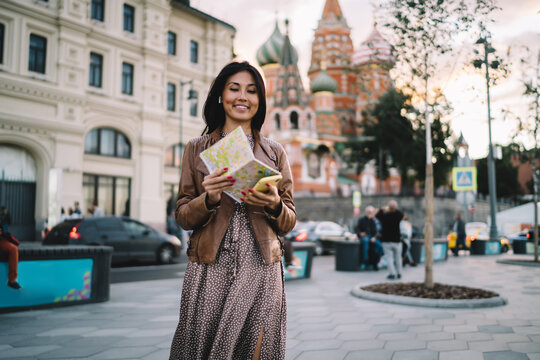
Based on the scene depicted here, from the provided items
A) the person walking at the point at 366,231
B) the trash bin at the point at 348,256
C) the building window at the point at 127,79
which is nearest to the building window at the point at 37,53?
the building window at the point at 127,79

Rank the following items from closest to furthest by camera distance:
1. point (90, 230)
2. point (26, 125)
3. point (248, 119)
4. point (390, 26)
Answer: point (248, 119), point (390, 26), point (90, 230), point (26, 125)

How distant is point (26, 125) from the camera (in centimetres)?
2327

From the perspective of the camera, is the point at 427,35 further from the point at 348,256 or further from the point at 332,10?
the point at 332,10

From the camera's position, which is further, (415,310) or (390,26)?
(390,26)

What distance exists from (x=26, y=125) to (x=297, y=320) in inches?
816

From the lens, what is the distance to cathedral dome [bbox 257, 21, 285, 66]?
211ft

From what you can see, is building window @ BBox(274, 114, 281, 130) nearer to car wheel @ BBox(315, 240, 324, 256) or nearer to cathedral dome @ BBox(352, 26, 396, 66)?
car wheel @ BBox(315, 240, 324, 256)

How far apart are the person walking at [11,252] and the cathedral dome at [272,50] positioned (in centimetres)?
5932

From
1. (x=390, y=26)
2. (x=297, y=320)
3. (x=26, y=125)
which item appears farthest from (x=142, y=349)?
(x=26, y=125)

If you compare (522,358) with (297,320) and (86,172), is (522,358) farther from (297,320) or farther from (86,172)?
(86,172)

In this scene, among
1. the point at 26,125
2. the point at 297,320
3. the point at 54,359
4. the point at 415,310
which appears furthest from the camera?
the point at 26,125

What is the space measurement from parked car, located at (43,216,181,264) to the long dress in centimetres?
1259

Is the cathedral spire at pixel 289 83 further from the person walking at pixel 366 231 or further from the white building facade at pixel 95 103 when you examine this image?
the person walking at pixel 366 231

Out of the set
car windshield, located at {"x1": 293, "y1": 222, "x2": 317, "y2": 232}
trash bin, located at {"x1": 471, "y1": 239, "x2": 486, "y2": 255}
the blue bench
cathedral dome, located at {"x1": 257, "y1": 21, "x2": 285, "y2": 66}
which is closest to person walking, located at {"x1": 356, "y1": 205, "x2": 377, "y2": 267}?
car windshield, located at {"x1": 293, "y1": 222, "x2": 317, "y2": 232}
